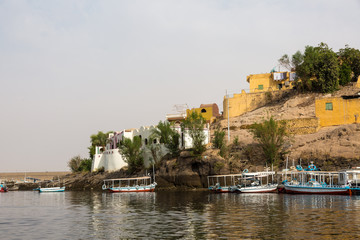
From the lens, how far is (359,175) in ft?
168

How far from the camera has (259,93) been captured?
8594cm

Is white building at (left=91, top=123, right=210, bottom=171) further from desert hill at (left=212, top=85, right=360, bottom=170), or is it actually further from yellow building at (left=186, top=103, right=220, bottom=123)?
yellow building at (left=186, top=103, right=220, bottom=123)

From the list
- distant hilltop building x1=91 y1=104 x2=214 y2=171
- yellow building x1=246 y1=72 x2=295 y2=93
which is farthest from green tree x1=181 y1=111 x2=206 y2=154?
yellow building x1=246 y1=72 x2=295 y2=93

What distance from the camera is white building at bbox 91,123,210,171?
74.1 m

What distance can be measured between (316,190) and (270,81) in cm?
4049

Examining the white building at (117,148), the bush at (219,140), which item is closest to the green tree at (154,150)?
the white building at (117,148)

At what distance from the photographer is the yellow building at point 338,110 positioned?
66.0 m

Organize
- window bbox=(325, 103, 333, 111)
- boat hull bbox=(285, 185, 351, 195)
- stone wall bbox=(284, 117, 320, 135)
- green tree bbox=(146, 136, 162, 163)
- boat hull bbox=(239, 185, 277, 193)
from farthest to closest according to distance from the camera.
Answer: green tree bbox=(146, 136, 162, 163), stone wall bbox=(284, 117, 320, 135), window bbox=(325, 103, 333, 111), boat hull bbox=(239, 185, 277, 193), boat hull bbox=(285, 185, 351, 195)

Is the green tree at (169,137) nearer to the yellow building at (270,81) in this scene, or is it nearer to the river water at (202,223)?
the yellow building at (270,81)

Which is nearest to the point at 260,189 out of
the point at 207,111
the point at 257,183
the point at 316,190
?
the point at 257,183

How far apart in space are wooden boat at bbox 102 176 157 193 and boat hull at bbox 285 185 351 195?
24742 mm

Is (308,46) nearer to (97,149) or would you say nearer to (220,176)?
(220,176)

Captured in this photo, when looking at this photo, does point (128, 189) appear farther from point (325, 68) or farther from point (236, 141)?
point (325, 68)

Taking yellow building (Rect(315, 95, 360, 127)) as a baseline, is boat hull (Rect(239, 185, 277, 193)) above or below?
below
